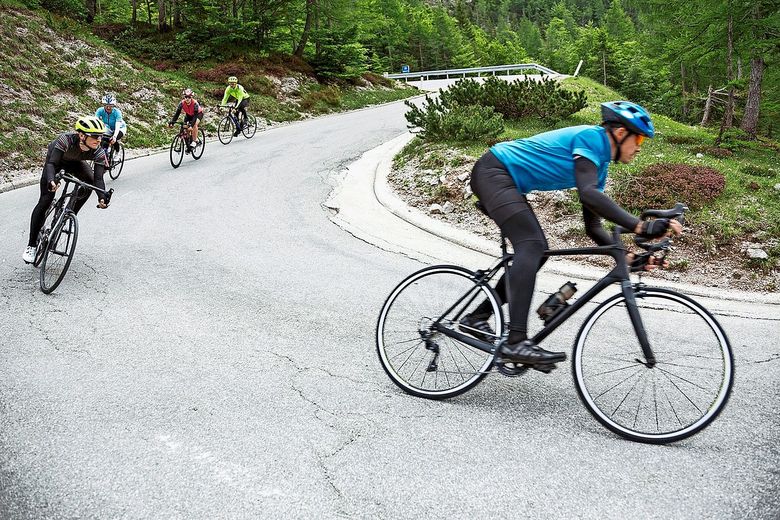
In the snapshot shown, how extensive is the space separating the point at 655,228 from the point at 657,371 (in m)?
1.21

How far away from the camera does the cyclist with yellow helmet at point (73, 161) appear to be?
7.32 m

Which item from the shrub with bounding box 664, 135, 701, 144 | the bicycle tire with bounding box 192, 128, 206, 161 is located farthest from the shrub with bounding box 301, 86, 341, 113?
the shrub with bounding box 664, 135, 701, 144

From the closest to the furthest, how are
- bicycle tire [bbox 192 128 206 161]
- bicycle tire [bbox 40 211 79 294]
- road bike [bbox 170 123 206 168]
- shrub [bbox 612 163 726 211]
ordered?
bicycle tire [bbox 40 211 79 294], shrub [bbox 612 163 726 211], road bike [bbox 170 123 206 168], bicycle tire [bbox 192 128 206 161]

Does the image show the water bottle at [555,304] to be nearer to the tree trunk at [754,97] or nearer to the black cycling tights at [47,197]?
the black cycling tights at [47,197]

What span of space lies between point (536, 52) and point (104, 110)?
361 feet

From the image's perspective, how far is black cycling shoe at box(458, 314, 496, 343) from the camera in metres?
4.21

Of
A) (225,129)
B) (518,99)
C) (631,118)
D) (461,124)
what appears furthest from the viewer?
(225,129)

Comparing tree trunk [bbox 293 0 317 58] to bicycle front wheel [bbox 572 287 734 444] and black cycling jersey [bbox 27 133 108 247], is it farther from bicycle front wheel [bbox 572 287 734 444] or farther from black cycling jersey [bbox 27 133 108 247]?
bicycle front wheel [bbox 572 287 734 444]

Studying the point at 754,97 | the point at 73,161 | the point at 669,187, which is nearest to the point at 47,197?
the point at 73,161

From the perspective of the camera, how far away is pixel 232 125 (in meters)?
20.9

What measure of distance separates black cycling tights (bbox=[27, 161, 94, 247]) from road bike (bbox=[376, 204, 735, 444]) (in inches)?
218

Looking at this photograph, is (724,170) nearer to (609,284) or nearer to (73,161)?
(609,284)

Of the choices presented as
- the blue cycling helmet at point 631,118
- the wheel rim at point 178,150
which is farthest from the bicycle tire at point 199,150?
the blue cycling helmet at point 631,118

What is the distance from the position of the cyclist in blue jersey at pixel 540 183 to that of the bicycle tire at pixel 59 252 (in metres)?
5.51
